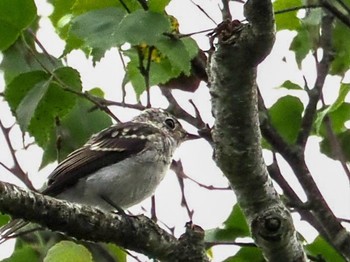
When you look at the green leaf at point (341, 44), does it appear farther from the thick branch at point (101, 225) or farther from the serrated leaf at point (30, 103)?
the serrated leaf at point (30, 103)

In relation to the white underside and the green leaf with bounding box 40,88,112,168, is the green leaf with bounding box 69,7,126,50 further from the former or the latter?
the white underside

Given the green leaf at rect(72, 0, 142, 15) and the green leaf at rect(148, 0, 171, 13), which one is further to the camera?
the green leaf at rect(72, 0, 142, 15)

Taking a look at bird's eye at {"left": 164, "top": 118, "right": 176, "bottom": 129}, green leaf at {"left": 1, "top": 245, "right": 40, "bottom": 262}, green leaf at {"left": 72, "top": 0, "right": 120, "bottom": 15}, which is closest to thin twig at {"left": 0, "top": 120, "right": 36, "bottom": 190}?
green leaf at {"left": 1, "top": 245, "right": 40, "bottom": 262}

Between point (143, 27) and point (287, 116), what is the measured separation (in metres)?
1.29

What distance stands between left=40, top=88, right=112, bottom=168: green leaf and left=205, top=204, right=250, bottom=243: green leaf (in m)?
0.73

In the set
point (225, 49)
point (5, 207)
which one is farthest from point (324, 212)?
point (5, 207)

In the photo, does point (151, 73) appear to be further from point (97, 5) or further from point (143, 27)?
point (143, 27)

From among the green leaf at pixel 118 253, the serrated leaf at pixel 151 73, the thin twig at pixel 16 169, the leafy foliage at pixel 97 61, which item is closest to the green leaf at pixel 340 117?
the leafy foliage at pixel 97 61

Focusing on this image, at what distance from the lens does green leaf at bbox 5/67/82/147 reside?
3902 millimetres

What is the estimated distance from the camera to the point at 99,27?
12.1 ft

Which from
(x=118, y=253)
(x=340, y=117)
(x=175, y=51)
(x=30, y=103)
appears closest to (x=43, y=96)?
(x=30, y=103)

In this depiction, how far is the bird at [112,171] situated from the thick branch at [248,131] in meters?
1.52

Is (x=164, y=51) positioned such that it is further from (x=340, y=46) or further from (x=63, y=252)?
(x=340, y=46)

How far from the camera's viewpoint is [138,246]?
3.76 m
